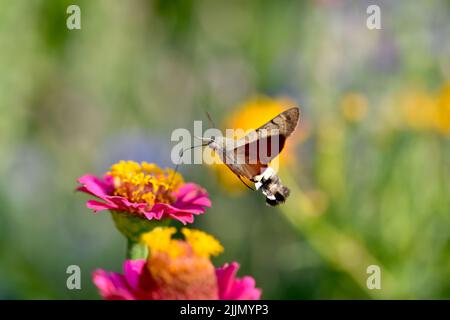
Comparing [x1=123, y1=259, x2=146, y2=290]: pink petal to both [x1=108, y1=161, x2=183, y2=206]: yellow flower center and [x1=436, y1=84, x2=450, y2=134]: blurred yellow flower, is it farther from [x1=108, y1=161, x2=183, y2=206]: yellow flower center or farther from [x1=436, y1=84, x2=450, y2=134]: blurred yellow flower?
[x1=436, y1=84, x2=450, y2=134]: blurred yellow flower

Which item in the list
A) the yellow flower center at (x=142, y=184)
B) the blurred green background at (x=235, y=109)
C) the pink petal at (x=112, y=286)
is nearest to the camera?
the pink petal at (x=112, y=286)

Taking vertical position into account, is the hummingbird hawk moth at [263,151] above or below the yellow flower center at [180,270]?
above

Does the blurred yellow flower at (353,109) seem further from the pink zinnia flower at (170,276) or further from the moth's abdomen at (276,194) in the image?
the pink zinnia flower at (170,276)

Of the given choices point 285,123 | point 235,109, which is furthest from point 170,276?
point 235,109

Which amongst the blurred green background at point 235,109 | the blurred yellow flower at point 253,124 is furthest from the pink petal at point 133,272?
the blurred yellow flower at point 253,124

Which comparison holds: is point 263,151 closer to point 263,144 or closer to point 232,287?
point 263,144

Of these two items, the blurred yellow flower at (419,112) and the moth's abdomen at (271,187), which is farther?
the blurred yellow flower at (419,112)

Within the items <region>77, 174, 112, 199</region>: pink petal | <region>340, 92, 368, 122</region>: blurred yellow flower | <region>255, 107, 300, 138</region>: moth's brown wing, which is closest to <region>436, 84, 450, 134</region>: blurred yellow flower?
<region>340, 92, 368, 122</region>: blurred yellow flower
